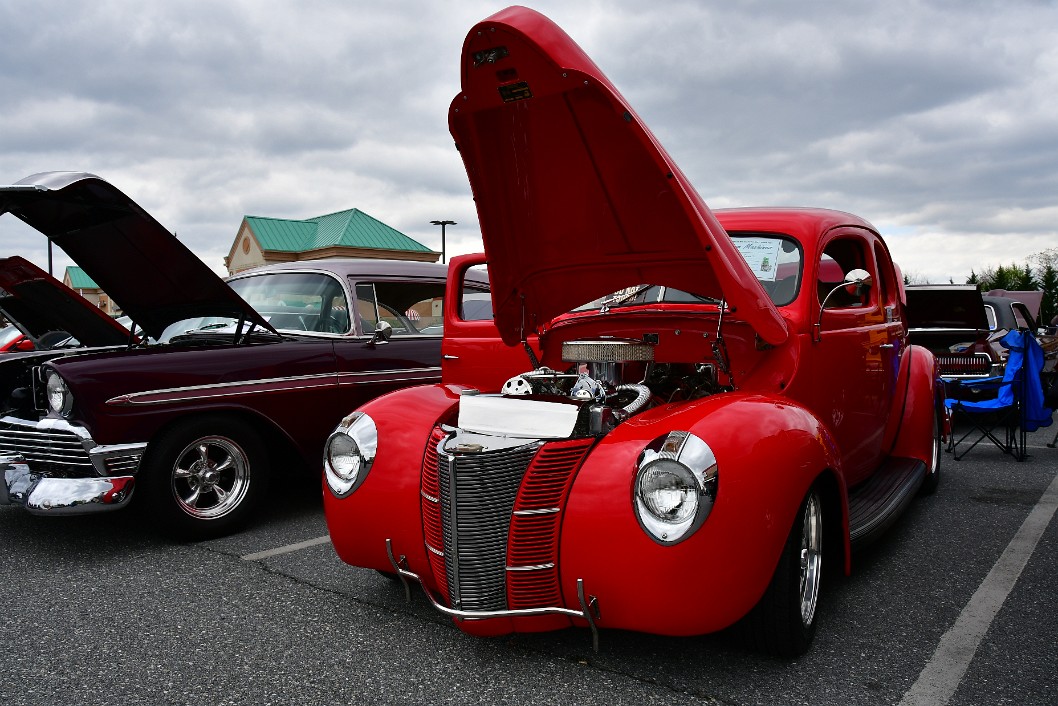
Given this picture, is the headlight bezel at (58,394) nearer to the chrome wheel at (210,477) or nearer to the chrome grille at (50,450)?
the chrome grille at (50,450)

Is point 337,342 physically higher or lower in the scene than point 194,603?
higher

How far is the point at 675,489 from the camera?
2.53 meters

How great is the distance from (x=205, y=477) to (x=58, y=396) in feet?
3.01

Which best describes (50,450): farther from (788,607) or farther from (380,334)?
(788,607)

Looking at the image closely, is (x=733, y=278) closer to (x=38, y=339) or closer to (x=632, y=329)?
(x=632, y=329)

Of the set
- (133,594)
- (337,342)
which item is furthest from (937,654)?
(337,342)

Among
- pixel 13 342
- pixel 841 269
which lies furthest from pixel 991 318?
pixel 13 342

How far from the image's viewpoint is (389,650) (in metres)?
3.01

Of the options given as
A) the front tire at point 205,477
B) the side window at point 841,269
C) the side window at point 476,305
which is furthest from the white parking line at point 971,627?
the front tire at point 205,477

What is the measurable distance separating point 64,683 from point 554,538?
6.00 feet

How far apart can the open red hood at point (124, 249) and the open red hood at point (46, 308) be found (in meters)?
0.21

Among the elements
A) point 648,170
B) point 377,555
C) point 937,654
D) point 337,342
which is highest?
point 648,170

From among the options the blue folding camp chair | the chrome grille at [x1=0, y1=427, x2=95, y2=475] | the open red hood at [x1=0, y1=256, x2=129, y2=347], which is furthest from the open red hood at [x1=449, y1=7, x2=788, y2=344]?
the blue folding camp chair

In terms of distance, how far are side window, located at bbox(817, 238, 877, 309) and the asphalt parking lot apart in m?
1.36
